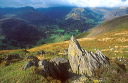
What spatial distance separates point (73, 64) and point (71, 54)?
288 centimetres

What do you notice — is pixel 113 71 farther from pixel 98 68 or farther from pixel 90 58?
pixel 90 58

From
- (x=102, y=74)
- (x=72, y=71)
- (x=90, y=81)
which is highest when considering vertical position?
(x=90, y=81)

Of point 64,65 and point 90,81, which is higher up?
point 90,81

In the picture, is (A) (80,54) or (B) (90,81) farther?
(A) (80,54)

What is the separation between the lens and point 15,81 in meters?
16.5

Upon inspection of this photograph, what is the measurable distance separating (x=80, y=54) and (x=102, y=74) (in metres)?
6.92

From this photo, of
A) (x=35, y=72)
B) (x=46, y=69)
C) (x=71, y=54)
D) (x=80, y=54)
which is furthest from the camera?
(x=71, y=54)

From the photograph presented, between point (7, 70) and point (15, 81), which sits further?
point (7, 70)

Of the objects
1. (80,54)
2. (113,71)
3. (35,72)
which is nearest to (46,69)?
(35,72)

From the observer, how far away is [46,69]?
1925cm

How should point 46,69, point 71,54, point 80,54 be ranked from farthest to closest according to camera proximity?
point 71,54, point 80,54, point 46,69

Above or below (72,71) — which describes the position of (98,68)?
above

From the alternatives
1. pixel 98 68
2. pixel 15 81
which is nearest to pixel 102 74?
pixel 98 68

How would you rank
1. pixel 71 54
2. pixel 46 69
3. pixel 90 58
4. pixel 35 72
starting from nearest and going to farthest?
pixel 35 72, pixel 46 69, pixel 90 58, pixel 71 54
